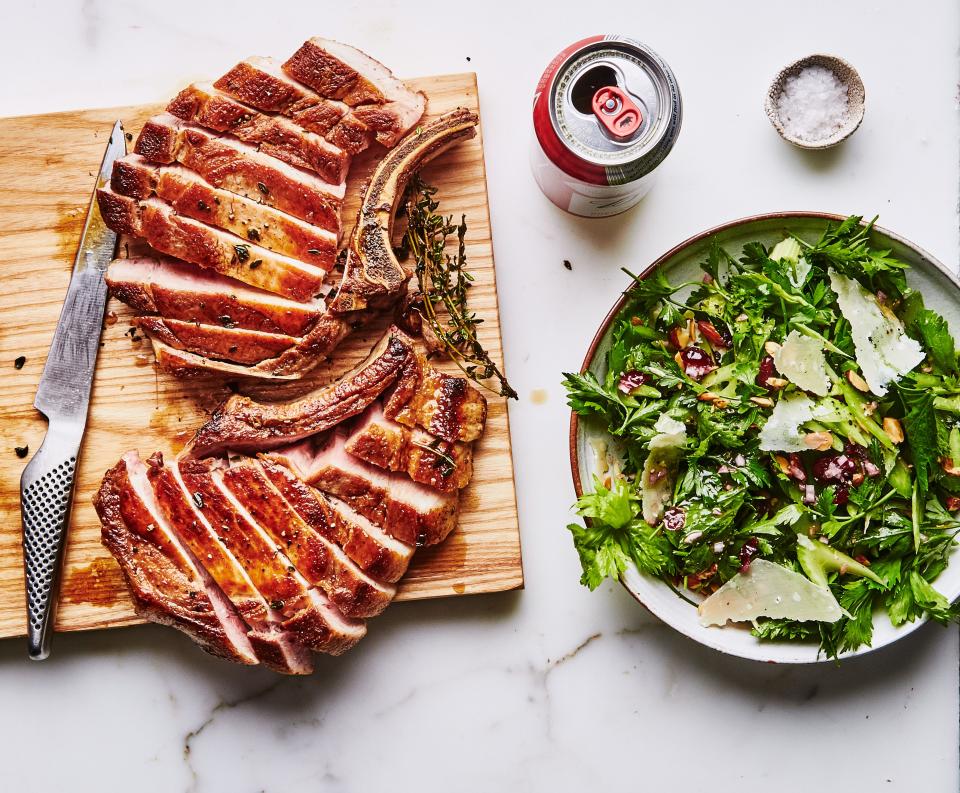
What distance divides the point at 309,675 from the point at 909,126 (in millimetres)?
3053

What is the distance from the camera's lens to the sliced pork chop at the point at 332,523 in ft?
8.46

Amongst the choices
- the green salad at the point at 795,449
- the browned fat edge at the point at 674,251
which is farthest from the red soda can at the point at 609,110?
the green salad at the point at 795,449

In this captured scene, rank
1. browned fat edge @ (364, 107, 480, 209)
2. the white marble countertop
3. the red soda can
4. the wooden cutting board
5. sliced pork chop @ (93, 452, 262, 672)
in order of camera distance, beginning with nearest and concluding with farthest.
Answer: the red soda can
sliced pork chop @ (93, 452, 262, 672)
browned fat edge @ (364, 107, 480, 209)
the wooden cutting board
the white marble countertop

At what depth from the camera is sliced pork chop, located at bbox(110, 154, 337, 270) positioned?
258 centimetres

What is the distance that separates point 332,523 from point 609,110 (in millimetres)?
1579

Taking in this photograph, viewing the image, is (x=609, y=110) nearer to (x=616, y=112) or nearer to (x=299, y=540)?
(x=616, y=112)

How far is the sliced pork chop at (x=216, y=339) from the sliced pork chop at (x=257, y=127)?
592 mm

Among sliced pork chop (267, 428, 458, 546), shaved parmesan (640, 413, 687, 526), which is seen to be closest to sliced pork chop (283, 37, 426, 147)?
sliced pork chop (267, 428, 458, 546)

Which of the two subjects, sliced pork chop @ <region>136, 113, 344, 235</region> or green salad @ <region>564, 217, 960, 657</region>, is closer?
green salad @ <region>564, 217, 960, 657</region>

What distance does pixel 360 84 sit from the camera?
262 cm

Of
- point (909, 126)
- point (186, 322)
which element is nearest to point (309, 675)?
point (186, 322)

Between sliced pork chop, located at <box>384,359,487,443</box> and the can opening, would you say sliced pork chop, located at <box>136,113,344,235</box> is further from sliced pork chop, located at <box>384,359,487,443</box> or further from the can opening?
the can opening

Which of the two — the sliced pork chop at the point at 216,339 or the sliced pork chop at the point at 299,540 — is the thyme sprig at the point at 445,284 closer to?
the sliced pork chop at the point at 216,339

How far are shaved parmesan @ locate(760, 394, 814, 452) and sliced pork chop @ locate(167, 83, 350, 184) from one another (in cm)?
164
